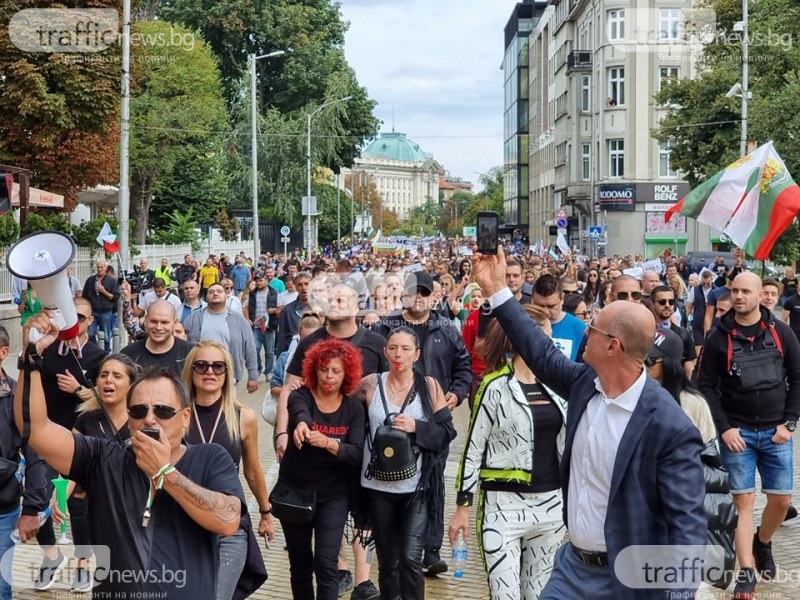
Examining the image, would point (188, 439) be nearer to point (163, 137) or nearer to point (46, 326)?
point (46, 326)

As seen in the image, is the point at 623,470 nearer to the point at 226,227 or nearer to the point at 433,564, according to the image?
the point at 433,564

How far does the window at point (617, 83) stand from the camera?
6188cm

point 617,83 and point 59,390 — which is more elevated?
point 617,83

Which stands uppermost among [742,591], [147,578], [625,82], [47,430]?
[625,82]

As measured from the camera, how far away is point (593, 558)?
4246 millimetres

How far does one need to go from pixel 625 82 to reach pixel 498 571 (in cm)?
5824

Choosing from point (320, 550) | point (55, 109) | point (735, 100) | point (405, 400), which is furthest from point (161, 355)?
point (735, 100)

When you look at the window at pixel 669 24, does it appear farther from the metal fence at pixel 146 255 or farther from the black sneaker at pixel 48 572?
the black sneaker at pixel 48 572

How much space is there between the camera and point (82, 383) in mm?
7277

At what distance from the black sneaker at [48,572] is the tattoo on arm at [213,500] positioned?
372 cm

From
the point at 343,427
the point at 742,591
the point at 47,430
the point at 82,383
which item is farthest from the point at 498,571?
the point at 82,383

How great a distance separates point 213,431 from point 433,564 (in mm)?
2195

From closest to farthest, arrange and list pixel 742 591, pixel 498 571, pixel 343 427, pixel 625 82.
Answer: pixel 498 571 → pixel 343 427 → pixel 742 591 → pixel 625 82

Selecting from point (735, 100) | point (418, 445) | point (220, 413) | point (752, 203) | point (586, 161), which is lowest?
point (418, 445)
